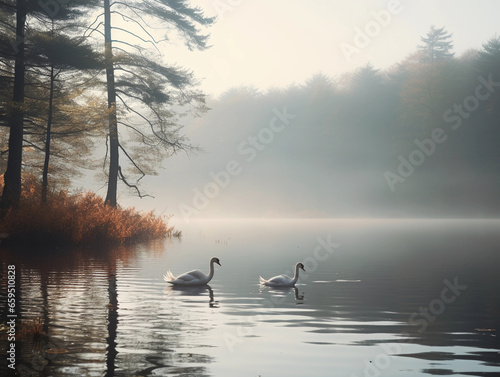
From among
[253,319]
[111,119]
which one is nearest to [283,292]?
[253,319]

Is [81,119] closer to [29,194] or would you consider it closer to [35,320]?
[29,194]

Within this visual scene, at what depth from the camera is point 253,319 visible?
11.6 metres

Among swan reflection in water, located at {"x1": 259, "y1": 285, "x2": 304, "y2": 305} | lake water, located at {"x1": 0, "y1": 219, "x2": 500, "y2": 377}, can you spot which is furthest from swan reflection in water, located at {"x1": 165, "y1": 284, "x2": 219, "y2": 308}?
swan reflection in water, located at {"x1": 259, "y1": 285, "x2": 304, "y2": 305}

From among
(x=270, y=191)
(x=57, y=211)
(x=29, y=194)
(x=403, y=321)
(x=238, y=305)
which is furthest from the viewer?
(x=270, y=191)

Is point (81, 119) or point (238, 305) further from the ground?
point (81, 119)

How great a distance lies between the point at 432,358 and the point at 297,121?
98394 millimetres

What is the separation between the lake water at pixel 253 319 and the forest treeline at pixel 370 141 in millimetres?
59065

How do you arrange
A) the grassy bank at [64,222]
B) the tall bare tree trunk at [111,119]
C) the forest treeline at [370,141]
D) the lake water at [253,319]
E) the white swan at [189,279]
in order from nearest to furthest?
the lake water at [253,319]
the white swan at [189,279]
the grassy bank at [64,222]
the tall bare tree trunk at [111,119]
the forest treeline at [370,141]

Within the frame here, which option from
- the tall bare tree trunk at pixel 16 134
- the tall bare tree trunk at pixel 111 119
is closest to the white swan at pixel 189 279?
the tall bare tree trunk at pixel 16 134

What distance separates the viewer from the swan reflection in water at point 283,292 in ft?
48.0

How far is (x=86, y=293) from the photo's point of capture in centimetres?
1394

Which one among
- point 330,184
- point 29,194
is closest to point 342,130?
point 330,184

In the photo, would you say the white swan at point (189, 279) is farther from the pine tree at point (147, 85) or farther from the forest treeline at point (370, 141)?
the forest treeline at point (370, 141)

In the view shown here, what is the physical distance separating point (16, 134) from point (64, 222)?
500 cm
